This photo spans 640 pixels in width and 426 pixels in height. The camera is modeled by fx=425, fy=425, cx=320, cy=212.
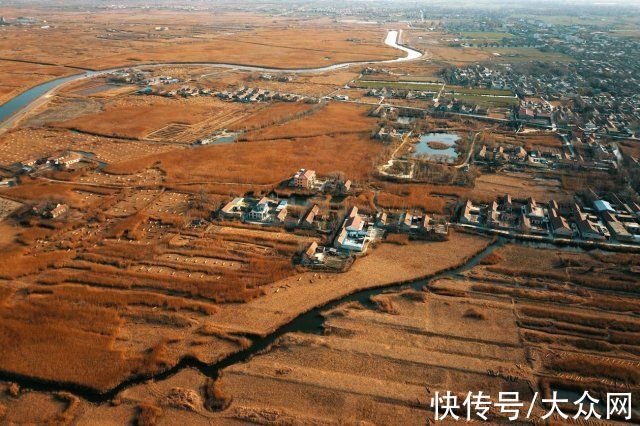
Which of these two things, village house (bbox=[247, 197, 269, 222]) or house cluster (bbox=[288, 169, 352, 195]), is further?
house cluster (bbox=[288, 169, 352, 195])

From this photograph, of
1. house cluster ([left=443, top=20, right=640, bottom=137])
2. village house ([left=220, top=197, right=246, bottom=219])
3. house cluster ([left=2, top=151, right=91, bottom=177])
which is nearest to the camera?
village house ([left=220, top=197, right=246, bottom=219])

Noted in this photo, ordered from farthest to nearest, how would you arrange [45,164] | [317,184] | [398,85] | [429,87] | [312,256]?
[398,85] → [429,87] → [45,164] → [317,184] → [312,256]

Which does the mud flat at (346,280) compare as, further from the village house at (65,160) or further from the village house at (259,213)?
the village house at (65,160)

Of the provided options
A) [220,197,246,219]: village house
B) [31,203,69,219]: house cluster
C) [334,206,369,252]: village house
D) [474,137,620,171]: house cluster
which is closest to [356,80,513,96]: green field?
[474,137,620,171]: house cluster

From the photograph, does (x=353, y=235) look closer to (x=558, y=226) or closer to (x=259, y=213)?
(x=259, y=213)

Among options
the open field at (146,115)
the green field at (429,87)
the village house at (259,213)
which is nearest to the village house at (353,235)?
the village house at (259,213)

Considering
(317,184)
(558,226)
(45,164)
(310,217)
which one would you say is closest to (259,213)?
(310,217)

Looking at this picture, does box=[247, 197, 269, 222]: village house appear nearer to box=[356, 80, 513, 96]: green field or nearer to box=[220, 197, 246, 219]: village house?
box=[220, 197, 246, 219]: village house
